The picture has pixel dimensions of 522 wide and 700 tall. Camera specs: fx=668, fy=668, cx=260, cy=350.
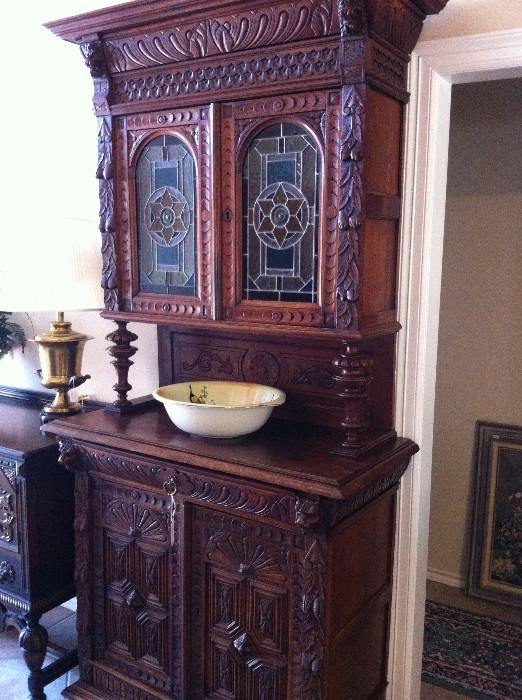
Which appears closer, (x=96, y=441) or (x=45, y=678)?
(x=96, y=441)

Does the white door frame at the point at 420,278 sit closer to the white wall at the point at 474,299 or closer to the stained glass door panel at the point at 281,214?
the stained glass door panel at the point at 281,214

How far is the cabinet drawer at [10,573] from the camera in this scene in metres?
2.24

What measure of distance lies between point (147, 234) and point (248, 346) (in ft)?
1.57

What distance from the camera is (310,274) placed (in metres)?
1.69

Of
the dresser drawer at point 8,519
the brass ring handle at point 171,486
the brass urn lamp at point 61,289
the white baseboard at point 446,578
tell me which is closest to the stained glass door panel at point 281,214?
the brass ring handle at point 171,486

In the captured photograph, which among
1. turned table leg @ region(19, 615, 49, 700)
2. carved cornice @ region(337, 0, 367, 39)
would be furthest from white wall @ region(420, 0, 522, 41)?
turned table leg @ region(19, 615, 49, 700)

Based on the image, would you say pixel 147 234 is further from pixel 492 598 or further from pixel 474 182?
pixel 492 598

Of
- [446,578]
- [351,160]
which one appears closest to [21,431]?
[351,160]

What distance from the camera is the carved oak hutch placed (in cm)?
163

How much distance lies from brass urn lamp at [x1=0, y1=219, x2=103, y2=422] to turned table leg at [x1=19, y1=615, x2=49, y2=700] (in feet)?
2.28

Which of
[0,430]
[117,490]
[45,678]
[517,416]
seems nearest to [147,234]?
[117,490]

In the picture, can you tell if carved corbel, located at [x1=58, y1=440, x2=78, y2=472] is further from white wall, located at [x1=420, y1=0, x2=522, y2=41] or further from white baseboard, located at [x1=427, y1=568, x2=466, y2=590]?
white baseboard, located at [x1=427, y1=568, x2=466, y2=590]

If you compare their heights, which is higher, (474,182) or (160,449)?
(474,182)

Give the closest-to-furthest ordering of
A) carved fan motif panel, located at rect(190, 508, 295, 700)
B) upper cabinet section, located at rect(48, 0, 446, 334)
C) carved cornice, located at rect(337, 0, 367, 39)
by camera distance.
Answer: carved cornice, located at rect(337, 0, 367, 39) → upper cabinet section, located at rect(48, 0, 446, 334) → carved fan motif panel, located at rect(190, 508, 295, 700)
